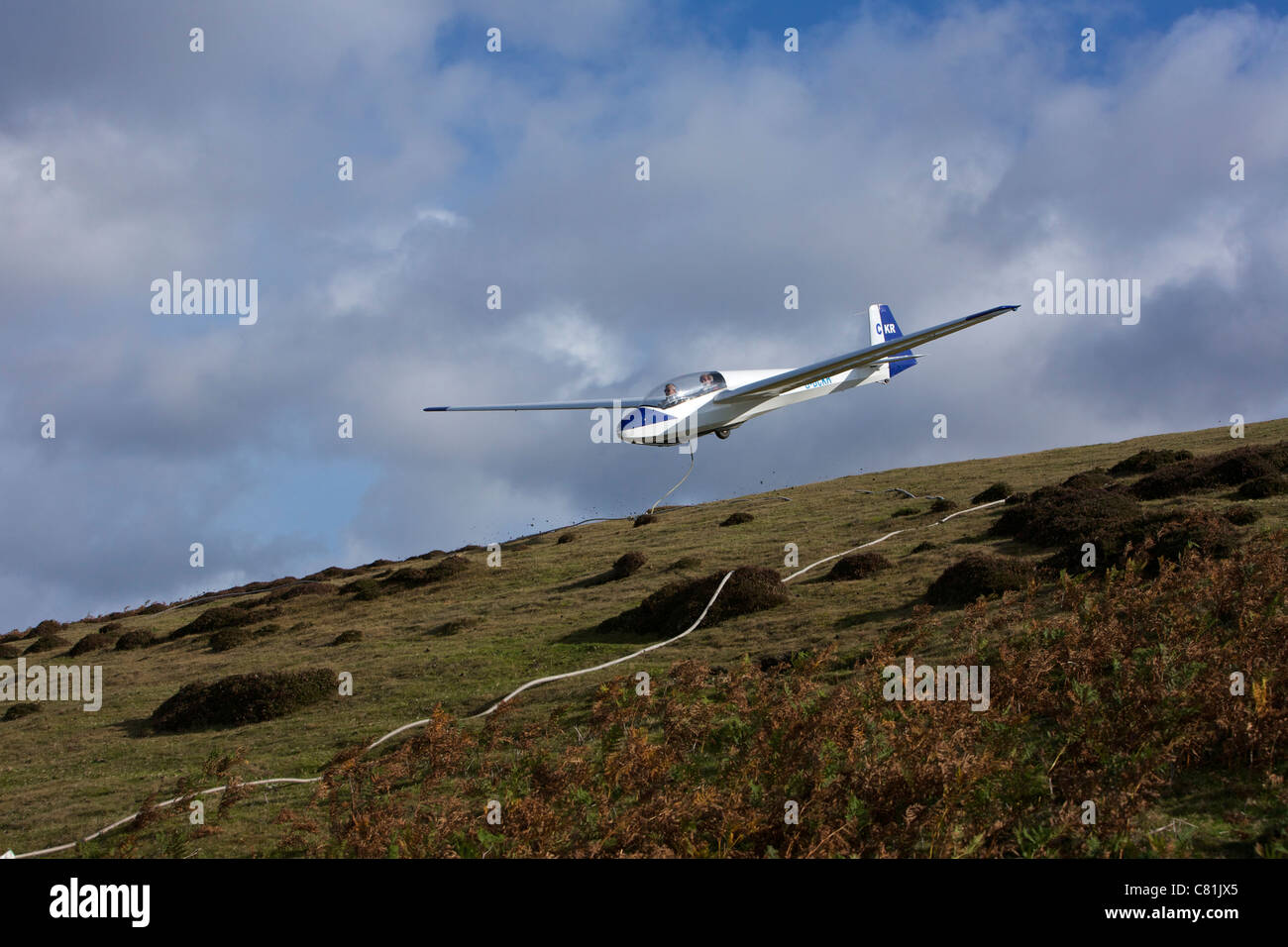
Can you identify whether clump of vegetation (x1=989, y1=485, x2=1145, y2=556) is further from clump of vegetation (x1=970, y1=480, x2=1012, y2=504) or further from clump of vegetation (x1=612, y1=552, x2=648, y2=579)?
clump of vegetation (x1=612, y1=552, x2=648, y2=579)

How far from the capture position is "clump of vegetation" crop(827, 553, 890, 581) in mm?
24156

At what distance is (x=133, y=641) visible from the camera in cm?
3575

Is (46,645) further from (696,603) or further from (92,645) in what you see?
(696,603)

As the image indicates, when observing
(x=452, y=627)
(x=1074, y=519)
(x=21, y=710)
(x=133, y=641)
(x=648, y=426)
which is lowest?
(x=21, y=710)

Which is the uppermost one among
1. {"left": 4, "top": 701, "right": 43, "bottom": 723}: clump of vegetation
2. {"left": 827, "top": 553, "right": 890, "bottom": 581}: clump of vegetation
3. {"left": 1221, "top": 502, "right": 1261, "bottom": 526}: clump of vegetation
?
{"left": 1221, "top": 502, "right": 1261, "bottom": 526}: clump of vegetation

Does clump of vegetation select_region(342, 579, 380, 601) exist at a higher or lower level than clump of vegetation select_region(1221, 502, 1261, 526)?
lower

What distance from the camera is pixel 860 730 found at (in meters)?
11.1

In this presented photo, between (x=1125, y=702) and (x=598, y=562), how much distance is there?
998 inches

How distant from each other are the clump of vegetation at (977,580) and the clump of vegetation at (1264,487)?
335 inches

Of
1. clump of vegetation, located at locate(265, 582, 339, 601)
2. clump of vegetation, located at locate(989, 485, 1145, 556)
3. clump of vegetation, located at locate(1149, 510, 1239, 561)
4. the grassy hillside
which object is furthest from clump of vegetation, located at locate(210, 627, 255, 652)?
clump of vegetation, located at locate(1149, 510, 1239, 561)

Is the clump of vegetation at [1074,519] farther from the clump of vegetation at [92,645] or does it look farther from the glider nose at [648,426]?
the clump of vegetation at [92,645]

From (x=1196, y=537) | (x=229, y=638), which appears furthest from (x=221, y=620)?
(x=1196, y=537)

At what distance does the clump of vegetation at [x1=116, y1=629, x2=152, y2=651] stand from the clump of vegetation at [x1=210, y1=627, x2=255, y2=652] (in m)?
3.87

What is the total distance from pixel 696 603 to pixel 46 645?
30.2 metres
